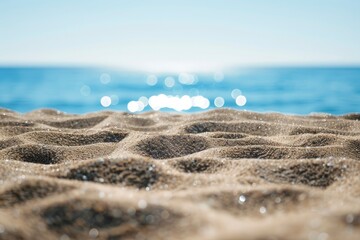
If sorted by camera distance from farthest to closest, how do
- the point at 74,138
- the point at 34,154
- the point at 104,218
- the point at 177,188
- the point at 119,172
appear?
1. the point at 74,138
2. the point at 34,154
3. the point at 119,172
4. the point at 177,188
5. the point at 104,218

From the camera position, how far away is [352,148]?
2275mm

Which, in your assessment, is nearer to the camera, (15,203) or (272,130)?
(15,203)

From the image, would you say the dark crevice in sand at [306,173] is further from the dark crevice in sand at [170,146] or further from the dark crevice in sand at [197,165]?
the dark crevice in sand at [170,146]

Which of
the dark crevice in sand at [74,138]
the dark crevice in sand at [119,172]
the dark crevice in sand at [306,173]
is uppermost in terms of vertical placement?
the dark crevice in sand at [74,138]

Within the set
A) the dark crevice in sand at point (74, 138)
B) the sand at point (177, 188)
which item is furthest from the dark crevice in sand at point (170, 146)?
the dark crevice in sand at point (74, 138)

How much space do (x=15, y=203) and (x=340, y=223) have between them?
979mm

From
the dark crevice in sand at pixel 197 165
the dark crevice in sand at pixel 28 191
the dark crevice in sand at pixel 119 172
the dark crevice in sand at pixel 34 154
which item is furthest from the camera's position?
the dark crevice in sand at pixel 34 154

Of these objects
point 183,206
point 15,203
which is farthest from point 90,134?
point 183,206

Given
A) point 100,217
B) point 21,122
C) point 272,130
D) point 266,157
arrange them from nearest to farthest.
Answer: point 100,217, point 266,157, point 272,130, point 21,122

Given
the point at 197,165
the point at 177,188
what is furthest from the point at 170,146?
the point at 177,188

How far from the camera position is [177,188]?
1.51 metres

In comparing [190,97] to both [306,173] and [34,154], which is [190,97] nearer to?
[34,154]

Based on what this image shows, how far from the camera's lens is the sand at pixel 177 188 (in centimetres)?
109

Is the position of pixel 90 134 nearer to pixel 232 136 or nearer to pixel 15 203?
pixel 232 136
